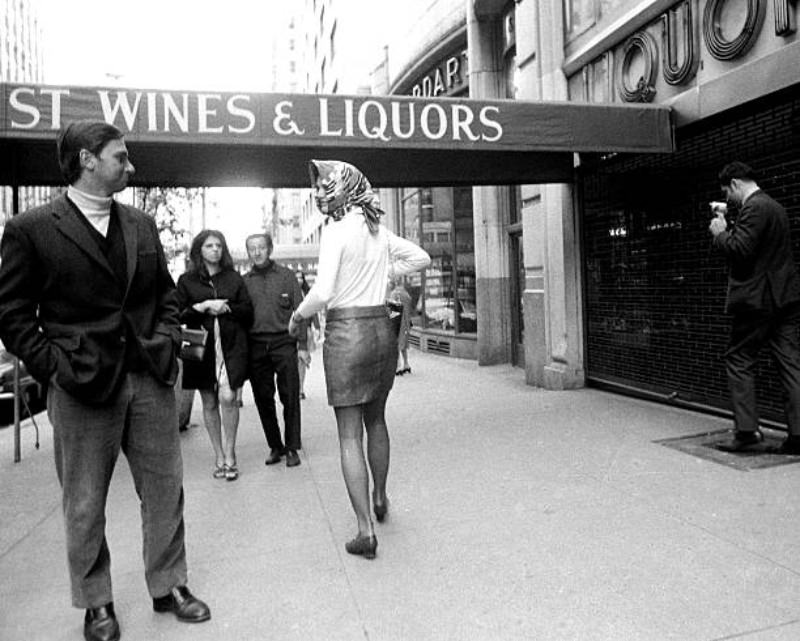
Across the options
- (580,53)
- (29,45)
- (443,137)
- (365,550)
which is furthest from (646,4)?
(29,45)

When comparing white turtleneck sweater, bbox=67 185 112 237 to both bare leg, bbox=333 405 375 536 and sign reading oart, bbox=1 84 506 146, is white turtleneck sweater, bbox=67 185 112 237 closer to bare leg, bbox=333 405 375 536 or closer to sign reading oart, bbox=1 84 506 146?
bare leg, bbox=333 405 375 536

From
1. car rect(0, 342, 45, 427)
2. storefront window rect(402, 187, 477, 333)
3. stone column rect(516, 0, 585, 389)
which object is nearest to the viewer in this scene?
stone column rect(516, 0, 585, 389)

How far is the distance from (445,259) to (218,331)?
371 inches

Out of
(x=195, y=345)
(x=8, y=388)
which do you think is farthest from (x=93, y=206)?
(x=8, y=388)

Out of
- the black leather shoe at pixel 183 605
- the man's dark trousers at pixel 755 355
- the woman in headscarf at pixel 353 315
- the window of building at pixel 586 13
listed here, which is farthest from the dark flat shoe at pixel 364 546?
the window of building at pixel 586 13

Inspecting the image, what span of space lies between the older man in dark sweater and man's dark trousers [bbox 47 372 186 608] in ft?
8.09

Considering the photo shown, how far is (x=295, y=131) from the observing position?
555 cm

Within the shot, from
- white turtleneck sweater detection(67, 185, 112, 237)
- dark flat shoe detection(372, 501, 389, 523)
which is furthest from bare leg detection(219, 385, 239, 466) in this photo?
white turtleneck sweater detection(67, 185, 112, 237)

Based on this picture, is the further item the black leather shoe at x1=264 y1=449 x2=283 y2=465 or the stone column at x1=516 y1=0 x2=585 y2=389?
the stone column at x1=516 y1=0 x2=585 y2=389

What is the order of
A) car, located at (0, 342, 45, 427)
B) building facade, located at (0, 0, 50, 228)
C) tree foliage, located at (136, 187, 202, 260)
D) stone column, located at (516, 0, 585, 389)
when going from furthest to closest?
building facade, located at (0, 0, 50, 228), tree foliage, located at (136, 187, 202, 260), car, located at (0, 342, 45, 427), stone column, located at (516, 0, 585, 389)

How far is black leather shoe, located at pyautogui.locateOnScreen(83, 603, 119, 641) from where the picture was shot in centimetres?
267

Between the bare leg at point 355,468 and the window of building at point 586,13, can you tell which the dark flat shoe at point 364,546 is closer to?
the bare leg at point 355,468

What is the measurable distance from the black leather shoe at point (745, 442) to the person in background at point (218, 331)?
3678 millimetres

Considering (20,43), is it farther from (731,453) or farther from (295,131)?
(731,453)
